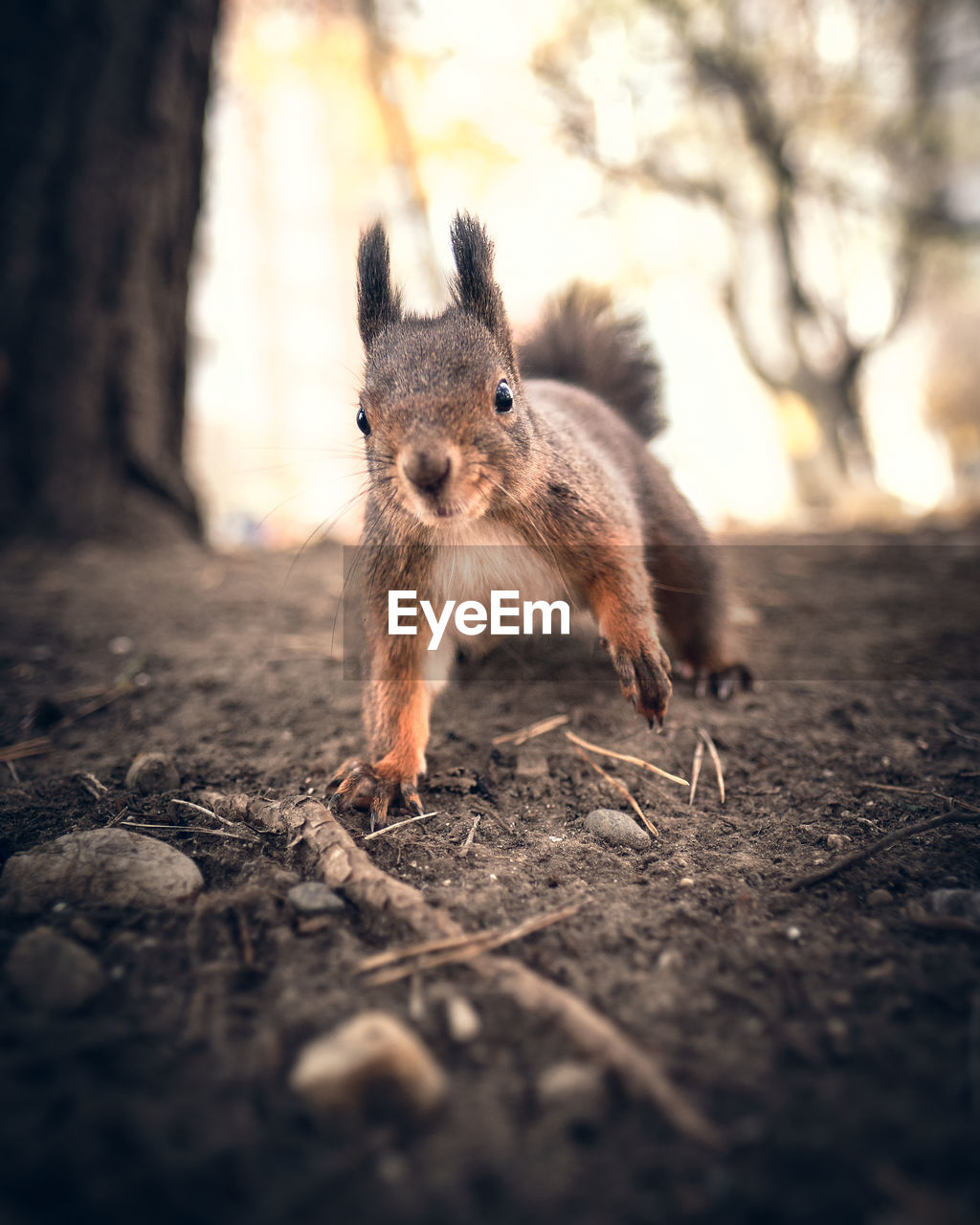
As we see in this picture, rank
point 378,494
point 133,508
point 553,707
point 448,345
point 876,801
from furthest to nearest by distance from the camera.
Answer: point 133,508 < point 553,707 < point 378,494 < point 448,345 < point 876,801

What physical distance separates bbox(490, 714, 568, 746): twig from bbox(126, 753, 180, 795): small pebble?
0.77m

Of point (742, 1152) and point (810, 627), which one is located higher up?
point (810, 627)

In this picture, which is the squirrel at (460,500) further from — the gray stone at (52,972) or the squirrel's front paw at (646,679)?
the gray stone at (52,972)

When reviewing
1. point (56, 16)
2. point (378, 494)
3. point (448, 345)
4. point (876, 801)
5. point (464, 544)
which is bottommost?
point (876, 801)

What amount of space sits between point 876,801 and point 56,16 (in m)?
4.75

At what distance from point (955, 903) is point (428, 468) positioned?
118 cm

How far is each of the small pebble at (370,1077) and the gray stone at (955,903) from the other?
0.84m

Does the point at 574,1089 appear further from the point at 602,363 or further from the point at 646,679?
the point at 602,363

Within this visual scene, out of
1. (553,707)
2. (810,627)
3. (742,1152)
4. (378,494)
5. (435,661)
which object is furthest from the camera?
(810,627)

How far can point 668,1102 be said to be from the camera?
82 centimetres

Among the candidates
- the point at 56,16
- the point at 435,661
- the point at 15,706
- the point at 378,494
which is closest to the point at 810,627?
the point at 435,661

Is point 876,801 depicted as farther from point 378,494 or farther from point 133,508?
point 133,508

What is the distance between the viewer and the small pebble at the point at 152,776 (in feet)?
A: 5.26
